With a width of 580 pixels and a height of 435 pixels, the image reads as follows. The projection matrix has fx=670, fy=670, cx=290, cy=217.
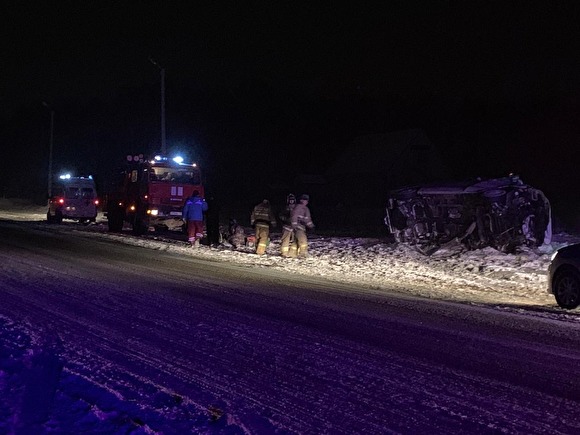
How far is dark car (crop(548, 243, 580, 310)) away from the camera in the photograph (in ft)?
34.8

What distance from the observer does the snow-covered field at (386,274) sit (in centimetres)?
636

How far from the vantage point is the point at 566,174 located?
52625 mm

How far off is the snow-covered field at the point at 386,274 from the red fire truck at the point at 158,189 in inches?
32.2

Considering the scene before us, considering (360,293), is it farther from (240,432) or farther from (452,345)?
(240,432)

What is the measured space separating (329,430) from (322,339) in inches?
117

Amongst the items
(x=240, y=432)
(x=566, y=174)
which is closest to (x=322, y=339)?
(x=240, y=432)

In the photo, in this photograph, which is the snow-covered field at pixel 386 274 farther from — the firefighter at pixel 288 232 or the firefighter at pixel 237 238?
the firefighter at pixel 288 232

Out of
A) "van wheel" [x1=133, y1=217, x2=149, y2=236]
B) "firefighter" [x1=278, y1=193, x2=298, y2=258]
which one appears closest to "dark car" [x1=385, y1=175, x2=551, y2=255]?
"firefighter" [x1=278, y1=193, x2=298, y2=258]

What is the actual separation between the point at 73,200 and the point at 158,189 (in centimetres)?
1003

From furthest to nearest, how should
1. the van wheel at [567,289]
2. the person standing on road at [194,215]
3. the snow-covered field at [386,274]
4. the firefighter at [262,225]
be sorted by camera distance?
the person standing on road at [194,215] < the firefighter at [262,225] < the van wheel at [567,289] < the snow-covered field at [386,274]

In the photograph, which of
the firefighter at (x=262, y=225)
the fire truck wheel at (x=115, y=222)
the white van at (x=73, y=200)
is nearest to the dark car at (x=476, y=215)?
the firefighter at (x=262, y=225)

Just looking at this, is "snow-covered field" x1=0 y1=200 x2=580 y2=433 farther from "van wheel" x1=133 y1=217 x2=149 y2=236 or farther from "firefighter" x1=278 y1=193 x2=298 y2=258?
"van wheel" x1=133 y1=217 x2=149 y2=236

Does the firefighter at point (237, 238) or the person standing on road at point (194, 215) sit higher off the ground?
the person standing on road at point (194, 215)

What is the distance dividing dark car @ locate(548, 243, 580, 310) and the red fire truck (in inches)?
612
